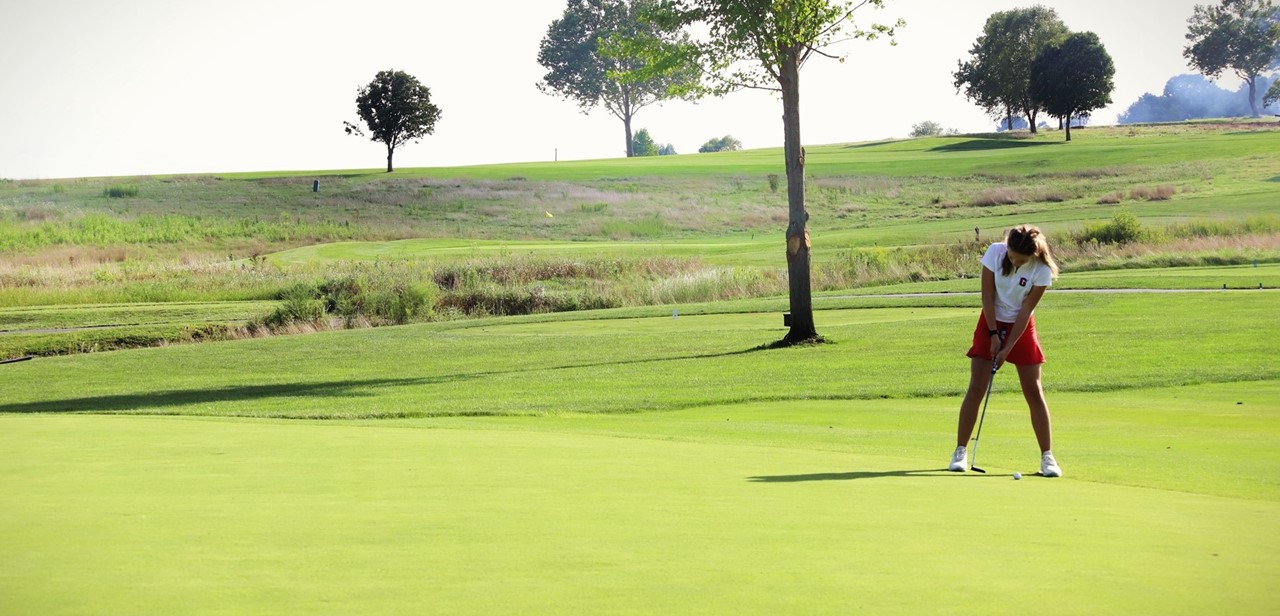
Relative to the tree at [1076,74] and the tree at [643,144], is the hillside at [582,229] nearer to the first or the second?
the tree at [1076,74]

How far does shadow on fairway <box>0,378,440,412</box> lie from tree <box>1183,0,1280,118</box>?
148804mm

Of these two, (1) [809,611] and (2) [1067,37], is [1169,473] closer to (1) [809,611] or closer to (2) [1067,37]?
(1) [809,611]

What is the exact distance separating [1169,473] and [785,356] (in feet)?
49.5

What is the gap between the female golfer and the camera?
10.1m

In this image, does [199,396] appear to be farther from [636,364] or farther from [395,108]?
[395,108]

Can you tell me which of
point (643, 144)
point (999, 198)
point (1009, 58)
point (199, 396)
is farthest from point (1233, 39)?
point (199, 396)

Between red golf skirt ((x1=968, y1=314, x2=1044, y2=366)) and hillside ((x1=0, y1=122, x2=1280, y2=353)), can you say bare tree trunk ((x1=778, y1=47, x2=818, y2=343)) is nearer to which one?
hillside ((x1=0, y1=122, x2=1280, y2=353))

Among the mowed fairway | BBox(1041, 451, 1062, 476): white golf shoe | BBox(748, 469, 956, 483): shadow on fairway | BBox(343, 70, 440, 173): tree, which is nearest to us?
the mowed fairway

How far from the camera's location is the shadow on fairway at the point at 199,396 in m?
20.6

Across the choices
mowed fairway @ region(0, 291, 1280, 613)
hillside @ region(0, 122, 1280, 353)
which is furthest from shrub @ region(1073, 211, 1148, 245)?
mowed fairway @ region(0, 291, 1280, 613)

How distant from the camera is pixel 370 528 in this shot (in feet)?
22.9

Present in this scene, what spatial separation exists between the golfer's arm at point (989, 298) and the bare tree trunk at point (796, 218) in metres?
16.3

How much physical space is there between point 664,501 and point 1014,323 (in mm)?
3590

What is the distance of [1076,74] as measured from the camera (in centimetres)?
10800
